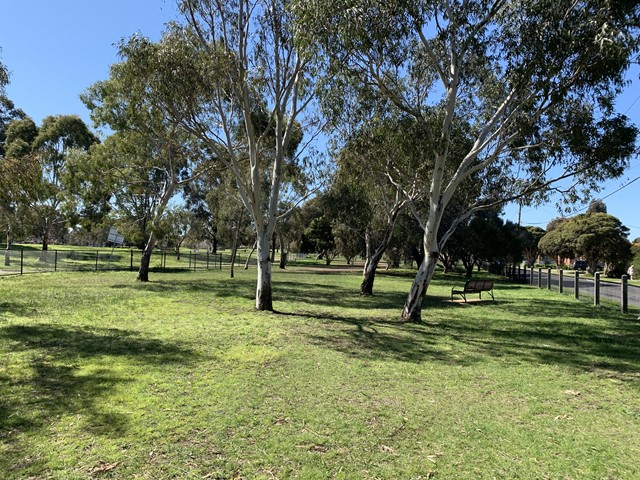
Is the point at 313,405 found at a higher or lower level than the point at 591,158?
lower

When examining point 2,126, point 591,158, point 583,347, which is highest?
point 2,126

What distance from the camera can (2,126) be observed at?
39656 millimetres

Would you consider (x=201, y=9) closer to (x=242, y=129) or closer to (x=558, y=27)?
(x=242, y=129)

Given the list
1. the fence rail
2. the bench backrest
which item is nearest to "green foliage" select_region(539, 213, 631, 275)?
the fence rail

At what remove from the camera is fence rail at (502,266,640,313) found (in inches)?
560

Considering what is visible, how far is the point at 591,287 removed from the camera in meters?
22.0

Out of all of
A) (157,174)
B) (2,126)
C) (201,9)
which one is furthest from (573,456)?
(2,126)

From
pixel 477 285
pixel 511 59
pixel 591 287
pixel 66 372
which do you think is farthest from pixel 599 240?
pixel 66 372

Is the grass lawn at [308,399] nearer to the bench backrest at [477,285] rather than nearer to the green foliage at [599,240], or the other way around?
the bench backrest at [477,285]

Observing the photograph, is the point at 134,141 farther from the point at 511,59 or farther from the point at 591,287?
the point at 591,287

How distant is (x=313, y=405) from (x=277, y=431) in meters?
0.83

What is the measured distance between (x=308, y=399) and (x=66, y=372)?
3.28 meters

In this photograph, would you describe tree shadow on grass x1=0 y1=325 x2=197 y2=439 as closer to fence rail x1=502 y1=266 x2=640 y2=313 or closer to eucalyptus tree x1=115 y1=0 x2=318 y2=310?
eucalyptus tree x1=115 y1=0 x2=318 y2=310

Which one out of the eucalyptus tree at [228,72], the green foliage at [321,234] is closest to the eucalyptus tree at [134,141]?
the eucalyptus tree at [228,72]
